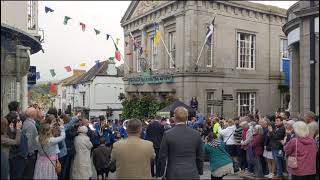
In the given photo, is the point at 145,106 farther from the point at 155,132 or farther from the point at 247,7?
the point at 155,132

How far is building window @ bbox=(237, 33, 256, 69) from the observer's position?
3008 centimetres

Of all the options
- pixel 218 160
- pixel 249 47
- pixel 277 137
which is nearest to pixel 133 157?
pixel 218 160

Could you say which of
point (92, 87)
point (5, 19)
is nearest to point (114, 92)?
point (92, 87)

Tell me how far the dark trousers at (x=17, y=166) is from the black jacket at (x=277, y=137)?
20.6ft

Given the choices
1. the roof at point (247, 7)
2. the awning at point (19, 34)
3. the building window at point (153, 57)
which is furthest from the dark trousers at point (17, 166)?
the building window at point (153, 57)

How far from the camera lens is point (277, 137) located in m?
11.2

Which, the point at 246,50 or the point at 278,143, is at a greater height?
the point at 246,50

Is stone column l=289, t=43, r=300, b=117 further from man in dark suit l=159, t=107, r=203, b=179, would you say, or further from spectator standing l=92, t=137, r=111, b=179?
man in dark suit l=159, t=107, r=203, b=179

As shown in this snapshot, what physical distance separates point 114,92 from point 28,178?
42.7m

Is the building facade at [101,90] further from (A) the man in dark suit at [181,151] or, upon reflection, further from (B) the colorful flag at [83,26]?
(A) the man in dark suit at [181,151]

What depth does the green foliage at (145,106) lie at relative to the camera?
26938 millimetres

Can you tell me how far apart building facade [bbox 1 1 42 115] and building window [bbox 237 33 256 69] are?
1429 centimetres

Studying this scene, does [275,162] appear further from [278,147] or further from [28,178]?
[28,178]

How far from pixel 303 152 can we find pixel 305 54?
6.77 metres
